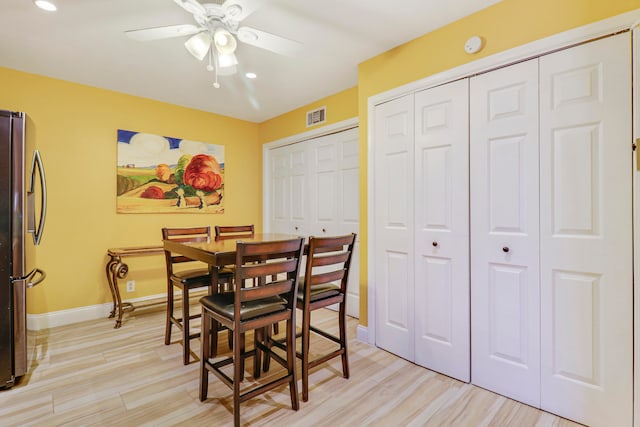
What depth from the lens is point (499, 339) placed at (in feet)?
6.42

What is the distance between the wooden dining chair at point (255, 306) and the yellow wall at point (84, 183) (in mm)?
2227

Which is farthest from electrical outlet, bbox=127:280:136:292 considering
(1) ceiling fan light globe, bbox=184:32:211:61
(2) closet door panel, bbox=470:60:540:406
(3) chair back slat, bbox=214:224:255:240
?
(2) closet door panel, bbox=470:60:540:406

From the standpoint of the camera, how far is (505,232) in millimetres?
1929

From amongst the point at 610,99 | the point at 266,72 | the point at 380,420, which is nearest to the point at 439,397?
the point at 380,420

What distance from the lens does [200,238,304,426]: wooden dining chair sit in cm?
157

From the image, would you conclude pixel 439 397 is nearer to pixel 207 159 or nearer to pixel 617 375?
pixel 617 375

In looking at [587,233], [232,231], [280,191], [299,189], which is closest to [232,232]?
[232,231]

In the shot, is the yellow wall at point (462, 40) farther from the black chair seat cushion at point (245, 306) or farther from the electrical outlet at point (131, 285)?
the electrical outlet at point (131, 285)

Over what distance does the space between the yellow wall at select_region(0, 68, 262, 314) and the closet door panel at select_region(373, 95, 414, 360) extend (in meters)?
2.57

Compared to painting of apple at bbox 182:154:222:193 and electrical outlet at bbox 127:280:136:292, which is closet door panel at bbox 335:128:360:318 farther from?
electrical outlet at bbox 127:280:136:292

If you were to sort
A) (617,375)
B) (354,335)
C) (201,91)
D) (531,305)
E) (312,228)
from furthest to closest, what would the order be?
(312,228)
(201,91)
(354,335)
(531,305)
(617,375)

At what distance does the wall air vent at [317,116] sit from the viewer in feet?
12.0

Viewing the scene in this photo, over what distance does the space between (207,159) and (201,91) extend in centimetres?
96

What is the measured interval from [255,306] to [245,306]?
0.06 meters
